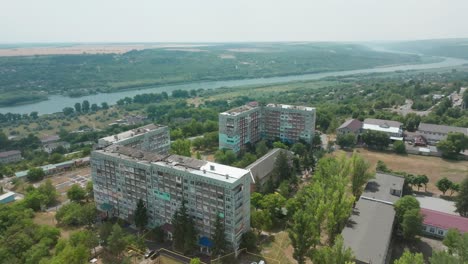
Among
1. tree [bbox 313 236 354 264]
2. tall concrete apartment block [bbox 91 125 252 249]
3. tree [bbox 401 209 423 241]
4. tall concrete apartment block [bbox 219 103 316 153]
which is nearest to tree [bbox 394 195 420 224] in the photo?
tree [bbox 401 209 423 241]

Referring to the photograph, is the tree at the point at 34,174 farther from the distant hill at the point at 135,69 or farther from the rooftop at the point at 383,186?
the distant hill at the point at 135,69

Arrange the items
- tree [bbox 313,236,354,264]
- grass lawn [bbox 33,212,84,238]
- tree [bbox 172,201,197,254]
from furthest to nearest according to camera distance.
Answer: grass lawn [bbox 33,212,84,238] < tree [bbox 172,201,197,254] < tree [bbox 313,236,354,264]

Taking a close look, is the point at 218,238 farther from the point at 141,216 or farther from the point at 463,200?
the point at 463,200

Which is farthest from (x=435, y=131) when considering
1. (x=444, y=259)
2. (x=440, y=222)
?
(x=444, y=259)

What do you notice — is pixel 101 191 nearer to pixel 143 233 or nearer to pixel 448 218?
pixel 143 233

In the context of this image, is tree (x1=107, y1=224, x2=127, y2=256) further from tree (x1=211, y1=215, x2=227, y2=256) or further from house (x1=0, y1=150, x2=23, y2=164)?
house (x1=0, y1=150, x2=23, y2=164)

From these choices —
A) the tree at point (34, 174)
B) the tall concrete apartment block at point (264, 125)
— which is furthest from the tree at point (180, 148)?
the tree at point (34, 174)
